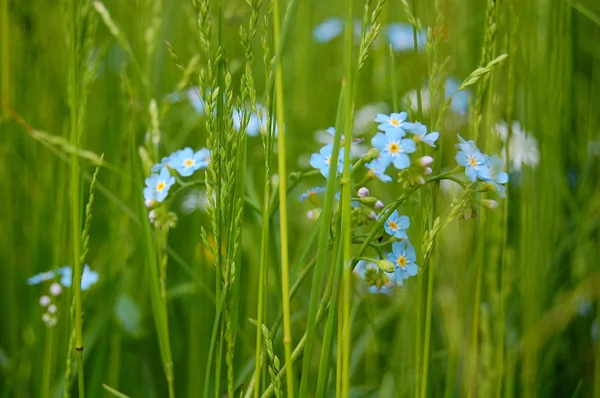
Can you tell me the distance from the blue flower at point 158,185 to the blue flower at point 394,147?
1.21 feet

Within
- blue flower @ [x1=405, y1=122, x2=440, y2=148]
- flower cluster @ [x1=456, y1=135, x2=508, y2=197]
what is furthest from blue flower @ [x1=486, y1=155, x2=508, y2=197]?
blue flower @ [x1=405, y1=122, x2=440, y2=148]

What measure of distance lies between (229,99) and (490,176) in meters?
0.39

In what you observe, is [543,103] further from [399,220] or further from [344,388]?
[344,388]

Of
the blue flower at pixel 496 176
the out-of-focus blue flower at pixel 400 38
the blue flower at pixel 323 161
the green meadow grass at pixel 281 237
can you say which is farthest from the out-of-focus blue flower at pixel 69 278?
the out-of-focus blue flower at pixel 400 38

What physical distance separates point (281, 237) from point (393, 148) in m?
0.24

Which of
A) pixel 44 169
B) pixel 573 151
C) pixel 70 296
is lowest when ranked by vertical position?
pixel 70 296

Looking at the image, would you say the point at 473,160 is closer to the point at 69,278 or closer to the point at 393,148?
the point at 393,148

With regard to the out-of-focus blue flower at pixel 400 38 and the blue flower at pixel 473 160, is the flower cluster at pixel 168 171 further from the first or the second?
the out-of-focus blue flower at pixel 400 38

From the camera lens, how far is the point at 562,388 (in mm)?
1423

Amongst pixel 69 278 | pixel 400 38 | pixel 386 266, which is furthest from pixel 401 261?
pixel 400 38

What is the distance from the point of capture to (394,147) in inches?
34.4

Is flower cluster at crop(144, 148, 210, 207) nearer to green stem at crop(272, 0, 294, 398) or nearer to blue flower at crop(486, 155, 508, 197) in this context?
green stem at crop(272, 0, 294, 398)

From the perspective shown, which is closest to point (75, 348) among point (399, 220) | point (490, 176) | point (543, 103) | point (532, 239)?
point (399, 220)

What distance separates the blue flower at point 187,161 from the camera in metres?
1.03
